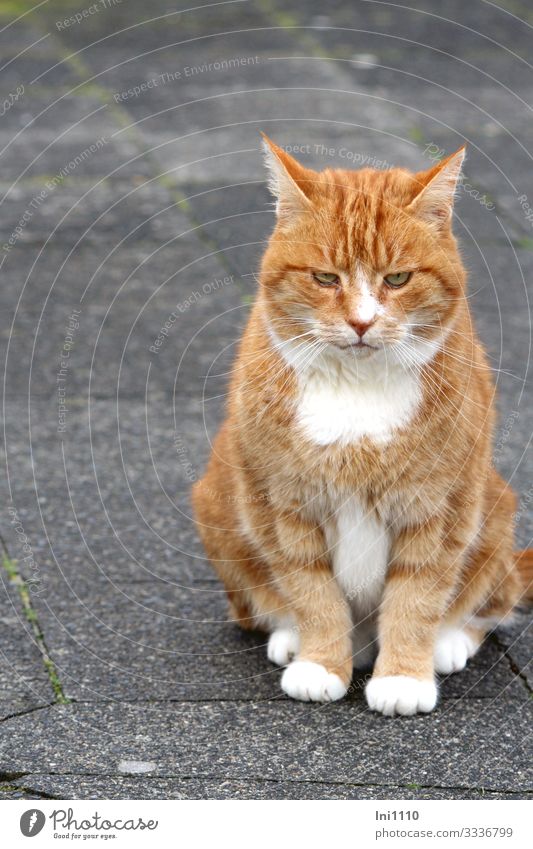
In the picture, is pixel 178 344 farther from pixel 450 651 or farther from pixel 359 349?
pixel 359 349

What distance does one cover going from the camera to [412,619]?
3240mm

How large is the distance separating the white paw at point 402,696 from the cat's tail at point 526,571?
2.07 ft

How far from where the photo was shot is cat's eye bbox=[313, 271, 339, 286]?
303 centimetres

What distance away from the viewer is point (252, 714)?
3186mm

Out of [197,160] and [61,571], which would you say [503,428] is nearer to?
[61,571]

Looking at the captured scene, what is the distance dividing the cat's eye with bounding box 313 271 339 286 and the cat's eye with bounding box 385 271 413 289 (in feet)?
0.44

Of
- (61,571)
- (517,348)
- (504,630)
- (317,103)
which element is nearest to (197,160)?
(317,103)

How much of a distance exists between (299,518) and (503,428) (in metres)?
2.01

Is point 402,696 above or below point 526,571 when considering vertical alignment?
below

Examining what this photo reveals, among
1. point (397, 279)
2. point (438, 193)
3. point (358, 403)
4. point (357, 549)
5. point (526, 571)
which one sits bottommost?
point (357, 549)

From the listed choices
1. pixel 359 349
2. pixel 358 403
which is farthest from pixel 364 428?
pixel 359 349

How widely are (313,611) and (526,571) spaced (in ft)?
2.69
